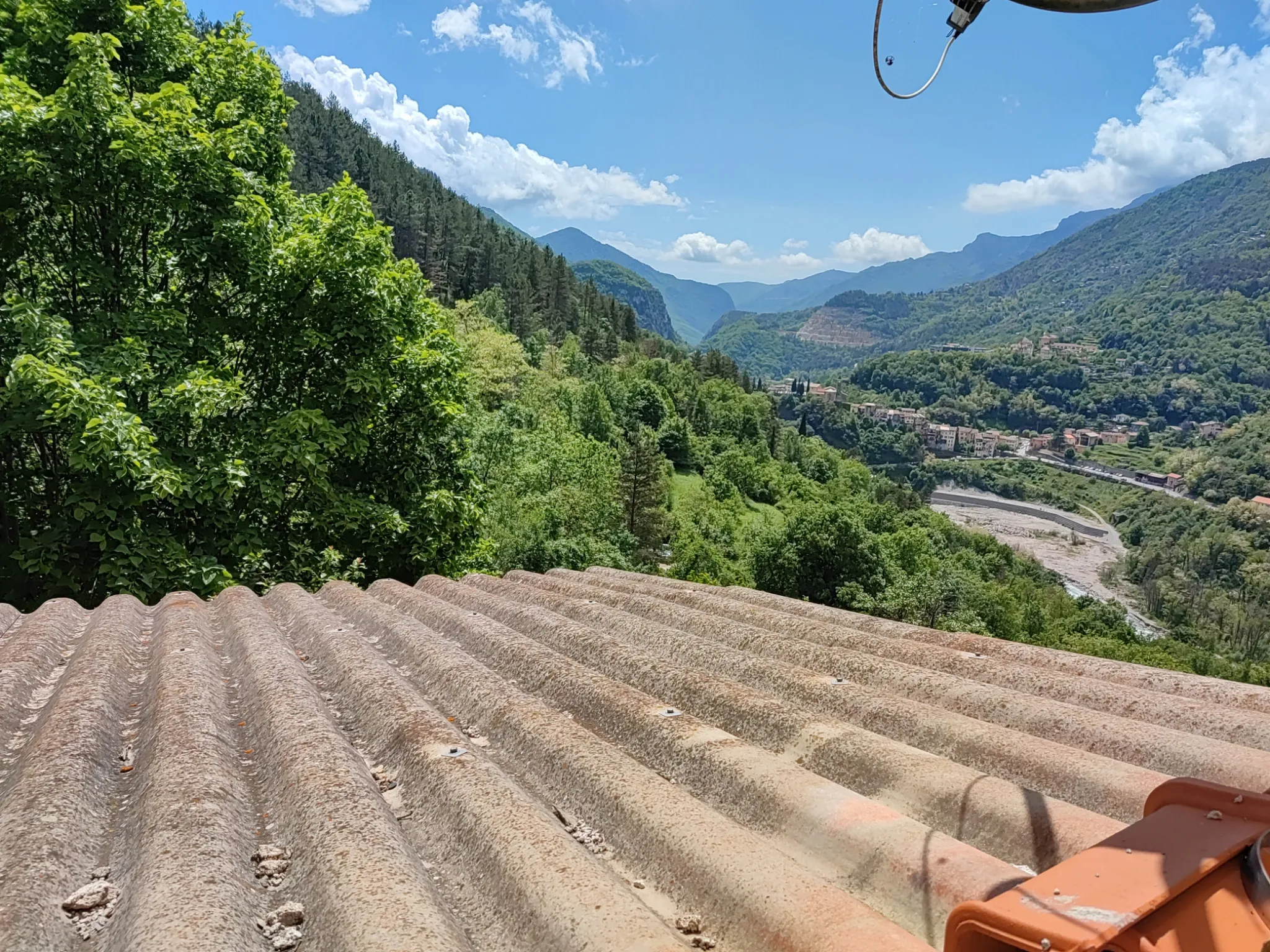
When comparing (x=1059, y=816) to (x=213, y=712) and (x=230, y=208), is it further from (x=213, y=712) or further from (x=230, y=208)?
(x=230, y=208)

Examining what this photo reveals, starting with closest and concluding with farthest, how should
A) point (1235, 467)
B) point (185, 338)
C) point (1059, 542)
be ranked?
point (185, 338) < point (1059, 542) < point (1235, 467)

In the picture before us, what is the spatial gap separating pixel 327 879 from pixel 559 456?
42986 millimetres

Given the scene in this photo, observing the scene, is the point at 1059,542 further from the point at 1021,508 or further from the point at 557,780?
the point at 557,780

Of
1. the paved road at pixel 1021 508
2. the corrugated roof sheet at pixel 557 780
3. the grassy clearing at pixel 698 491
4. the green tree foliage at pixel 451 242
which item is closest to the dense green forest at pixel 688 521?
the grassy clearing at pixel 698 491

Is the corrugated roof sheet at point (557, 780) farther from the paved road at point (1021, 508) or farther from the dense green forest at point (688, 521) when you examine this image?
the paved road at point (1021, 508)

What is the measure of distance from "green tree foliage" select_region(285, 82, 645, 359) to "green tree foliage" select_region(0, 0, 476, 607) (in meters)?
80.9

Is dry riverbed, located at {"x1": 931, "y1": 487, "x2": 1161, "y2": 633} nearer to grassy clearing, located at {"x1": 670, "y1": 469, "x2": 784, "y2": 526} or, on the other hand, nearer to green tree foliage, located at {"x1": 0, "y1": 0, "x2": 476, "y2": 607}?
grassy clearing, located at {"x1": 670, "y1": 469, "x2": 784, "y2": 526}

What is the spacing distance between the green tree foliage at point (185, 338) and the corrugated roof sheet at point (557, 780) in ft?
9.66

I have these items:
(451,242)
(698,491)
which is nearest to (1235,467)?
(698,491)

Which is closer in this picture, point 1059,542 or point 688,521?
point 688,521

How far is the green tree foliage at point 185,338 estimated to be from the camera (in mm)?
7465

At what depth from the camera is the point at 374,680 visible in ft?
14.0

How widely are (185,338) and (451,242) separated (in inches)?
4212

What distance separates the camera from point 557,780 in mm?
3156
